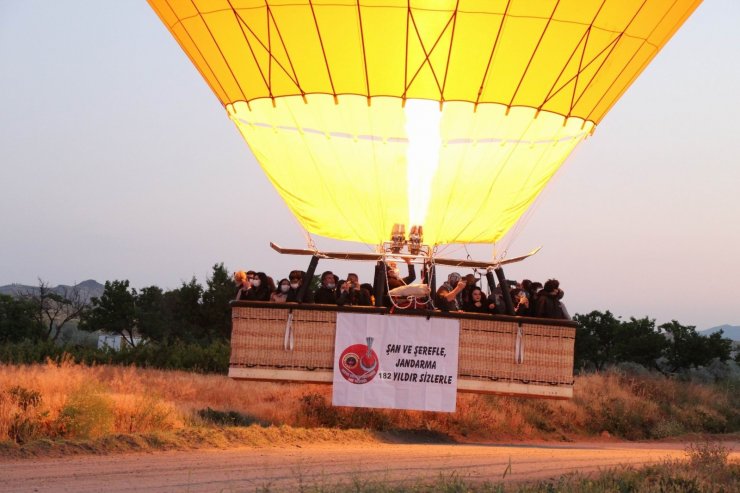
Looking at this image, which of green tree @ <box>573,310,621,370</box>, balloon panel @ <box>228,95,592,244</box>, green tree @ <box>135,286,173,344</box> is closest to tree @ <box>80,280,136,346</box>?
green tree @ <box>135,286,173,344</box>

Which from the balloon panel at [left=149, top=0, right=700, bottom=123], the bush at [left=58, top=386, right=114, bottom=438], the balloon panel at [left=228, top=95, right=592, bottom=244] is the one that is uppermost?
the balloon panel at [left=149, top=0, right=700, bottom=123]

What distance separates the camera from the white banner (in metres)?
14.0

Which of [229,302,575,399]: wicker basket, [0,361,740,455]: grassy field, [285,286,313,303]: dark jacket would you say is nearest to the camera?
[0,361,740,455]: grassy field

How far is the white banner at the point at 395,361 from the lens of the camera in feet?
46.1

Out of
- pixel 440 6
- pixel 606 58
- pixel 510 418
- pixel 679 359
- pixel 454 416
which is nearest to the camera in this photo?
pixel 440 6

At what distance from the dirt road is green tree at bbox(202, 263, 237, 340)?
926 inches

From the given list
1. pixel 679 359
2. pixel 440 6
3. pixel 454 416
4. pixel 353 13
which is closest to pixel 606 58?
pixel 440 6

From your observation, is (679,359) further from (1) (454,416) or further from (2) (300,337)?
(2) (300,337)

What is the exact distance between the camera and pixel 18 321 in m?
36.9

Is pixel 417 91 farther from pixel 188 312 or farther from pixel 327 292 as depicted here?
pixel 188 312

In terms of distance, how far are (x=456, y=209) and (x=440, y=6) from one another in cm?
279

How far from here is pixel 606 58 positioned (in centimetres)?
1386

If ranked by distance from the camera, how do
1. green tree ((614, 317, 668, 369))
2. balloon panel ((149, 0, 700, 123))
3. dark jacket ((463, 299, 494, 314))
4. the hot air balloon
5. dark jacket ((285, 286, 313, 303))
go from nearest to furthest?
balloon panel ((149, 0, 700, 123)) → the hot air balloon → dark jacket ((285, 286, 313, 303)) → dark jacket ((463, 299, 494, 314)) → green tree ((614, 317, 668, 369))

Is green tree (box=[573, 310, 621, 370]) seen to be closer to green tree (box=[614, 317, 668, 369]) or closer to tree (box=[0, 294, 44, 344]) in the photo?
green tree (box=[614, 317, 668, 369])
